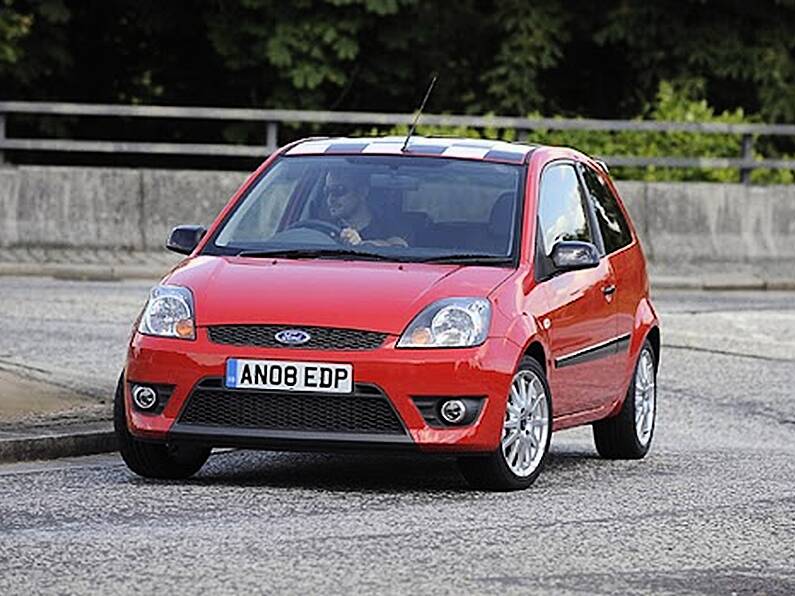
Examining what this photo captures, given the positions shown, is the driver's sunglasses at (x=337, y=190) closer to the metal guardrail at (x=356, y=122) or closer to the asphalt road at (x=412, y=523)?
Answer: the asphalt road at (x=412, y=523)

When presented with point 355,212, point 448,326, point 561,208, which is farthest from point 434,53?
point 448,326

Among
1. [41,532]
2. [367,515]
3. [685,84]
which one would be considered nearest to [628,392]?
[367,515]

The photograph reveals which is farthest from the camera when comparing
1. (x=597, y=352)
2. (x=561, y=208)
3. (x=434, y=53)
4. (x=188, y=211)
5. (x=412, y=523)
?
(x=434, y=53)

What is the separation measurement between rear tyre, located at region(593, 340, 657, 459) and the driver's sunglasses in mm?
1685

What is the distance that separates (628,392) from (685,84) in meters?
18.7

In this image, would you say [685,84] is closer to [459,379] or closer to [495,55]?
[495,55]

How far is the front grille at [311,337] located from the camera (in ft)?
34.6

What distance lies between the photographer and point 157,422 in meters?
10.8

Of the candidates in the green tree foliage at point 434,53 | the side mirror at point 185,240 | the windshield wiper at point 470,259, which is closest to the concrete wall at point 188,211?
the green tree foliage at point 434,53

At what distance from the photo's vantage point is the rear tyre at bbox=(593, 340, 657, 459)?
41.5 ft

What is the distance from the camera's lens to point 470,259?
11.3 m

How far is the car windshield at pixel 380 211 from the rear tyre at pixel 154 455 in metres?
0.86

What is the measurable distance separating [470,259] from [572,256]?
50 cm

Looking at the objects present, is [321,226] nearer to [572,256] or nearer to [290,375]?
[572,256]
